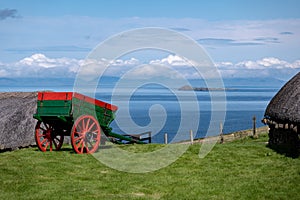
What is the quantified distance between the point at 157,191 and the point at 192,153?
674 centimetres

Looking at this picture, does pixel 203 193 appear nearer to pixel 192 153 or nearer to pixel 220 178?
pixel 220 178

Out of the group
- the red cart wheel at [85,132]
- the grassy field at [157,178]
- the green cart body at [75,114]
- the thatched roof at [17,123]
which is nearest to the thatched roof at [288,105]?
the grassy field at [157,178]

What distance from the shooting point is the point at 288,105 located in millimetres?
18844

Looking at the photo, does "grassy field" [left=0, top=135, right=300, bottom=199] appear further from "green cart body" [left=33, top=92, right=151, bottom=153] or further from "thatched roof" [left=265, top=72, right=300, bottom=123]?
"thatched roof" [left=265, top=72, right=300, bottom=123]

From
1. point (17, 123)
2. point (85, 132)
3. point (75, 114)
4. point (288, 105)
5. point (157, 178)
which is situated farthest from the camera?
point (17, 123)

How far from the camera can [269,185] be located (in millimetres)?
12367

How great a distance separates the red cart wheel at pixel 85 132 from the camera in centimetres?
1708

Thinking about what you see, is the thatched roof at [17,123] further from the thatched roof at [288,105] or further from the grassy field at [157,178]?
the thatched roof at [288,105]

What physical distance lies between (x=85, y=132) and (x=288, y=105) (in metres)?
8.56

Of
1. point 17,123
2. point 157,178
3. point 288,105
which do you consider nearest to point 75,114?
point 157,178

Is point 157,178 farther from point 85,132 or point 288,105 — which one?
point 288,105

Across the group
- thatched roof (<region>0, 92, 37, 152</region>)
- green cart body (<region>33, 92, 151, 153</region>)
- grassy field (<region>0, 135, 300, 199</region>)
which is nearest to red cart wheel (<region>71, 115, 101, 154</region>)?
green cart body (<region>33, 92, 151, 153</region>)

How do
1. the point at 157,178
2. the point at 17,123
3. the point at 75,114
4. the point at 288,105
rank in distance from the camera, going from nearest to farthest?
the point at 157,178 < the point at 75,114 < the point at 288,105 < the point at 17,123

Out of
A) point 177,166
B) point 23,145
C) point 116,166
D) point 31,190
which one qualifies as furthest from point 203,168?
point 23,145
